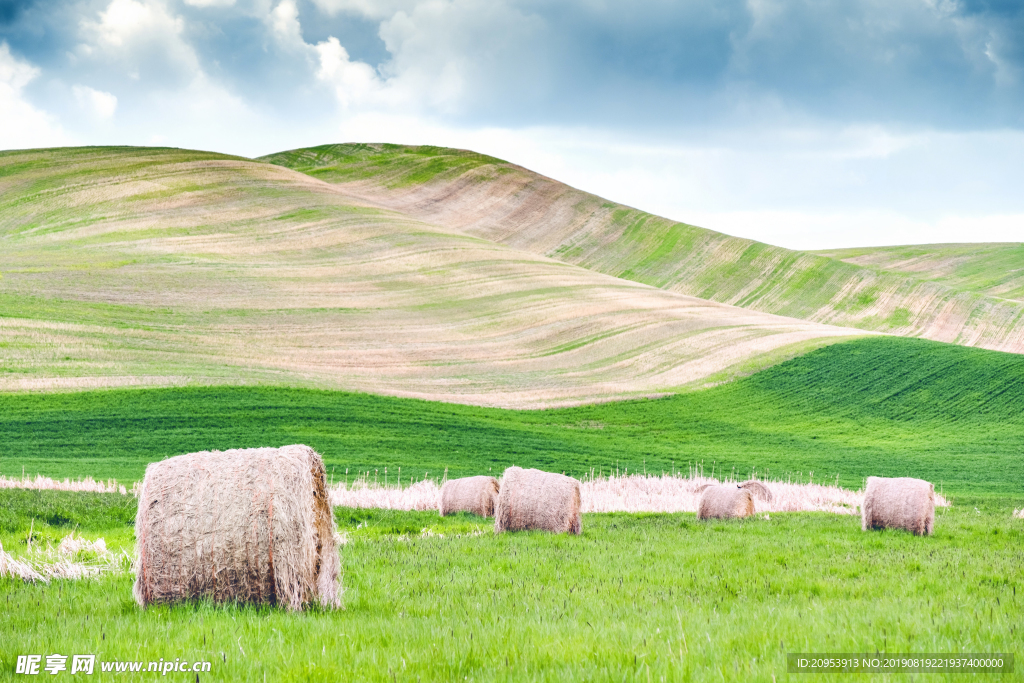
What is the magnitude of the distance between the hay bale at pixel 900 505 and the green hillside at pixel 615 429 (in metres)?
14.2

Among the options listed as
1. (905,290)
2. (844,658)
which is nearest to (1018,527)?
(844,658)

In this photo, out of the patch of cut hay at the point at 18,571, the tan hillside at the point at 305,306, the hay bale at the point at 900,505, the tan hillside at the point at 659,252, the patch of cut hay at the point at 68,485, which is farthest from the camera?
the tan hillside at the point at 659,252

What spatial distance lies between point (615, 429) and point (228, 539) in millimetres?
34943

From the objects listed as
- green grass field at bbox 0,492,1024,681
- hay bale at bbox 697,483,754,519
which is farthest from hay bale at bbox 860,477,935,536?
hay bale at bbox 697,483,754,519

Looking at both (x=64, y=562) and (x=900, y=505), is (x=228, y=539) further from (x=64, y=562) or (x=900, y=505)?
(x=900, y=505)

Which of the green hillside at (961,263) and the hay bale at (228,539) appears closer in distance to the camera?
the hay bale at (228,539)

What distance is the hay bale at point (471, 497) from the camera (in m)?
17.0

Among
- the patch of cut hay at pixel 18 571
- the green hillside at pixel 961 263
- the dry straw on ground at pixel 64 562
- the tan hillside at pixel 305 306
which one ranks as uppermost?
the green hillside at pixel 961 263

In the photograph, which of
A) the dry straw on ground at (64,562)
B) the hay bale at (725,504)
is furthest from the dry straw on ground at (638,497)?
the dry straw on ground at (64,562)

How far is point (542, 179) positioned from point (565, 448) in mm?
80364

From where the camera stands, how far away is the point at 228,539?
7.46 meters

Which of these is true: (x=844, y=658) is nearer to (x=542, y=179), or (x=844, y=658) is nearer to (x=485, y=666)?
(x=485, y=666)

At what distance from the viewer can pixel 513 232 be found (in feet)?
304

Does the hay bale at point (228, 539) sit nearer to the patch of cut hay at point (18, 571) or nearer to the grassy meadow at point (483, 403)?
the grassy meadow at point (483, 403)
